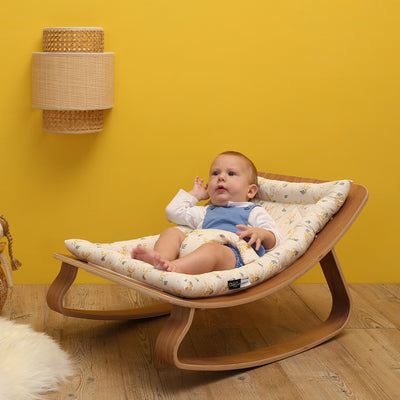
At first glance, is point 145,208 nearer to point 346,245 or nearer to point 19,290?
point 19,290

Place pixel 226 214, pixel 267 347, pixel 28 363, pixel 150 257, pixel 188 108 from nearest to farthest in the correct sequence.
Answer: pixel 28 363, pixel 150 257, pixel 267 347, pixel 226 214, pixel 188 108

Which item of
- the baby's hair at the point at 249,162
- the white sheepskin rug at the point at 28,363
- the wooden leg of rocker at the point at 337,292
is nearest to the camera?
the white sheepskin rug at the point at 28,363

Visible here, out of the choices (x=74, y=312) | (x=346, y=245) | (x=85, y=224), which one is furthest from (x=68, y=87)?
(x=346, y=245)

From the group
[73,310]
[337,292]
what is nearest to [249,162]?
[337,292]

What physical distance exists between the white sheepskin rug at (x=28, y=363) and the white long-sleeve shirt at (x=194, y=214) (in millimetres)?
738

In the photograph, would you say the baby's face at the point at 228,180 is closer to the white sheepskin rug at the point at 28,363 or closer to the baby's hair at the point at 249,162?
the baby's hair at the point at 249,162

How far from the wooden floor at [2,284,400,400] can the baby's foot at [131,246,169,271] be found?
0.38 m

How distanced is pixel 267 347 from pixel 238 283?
0.37 meters

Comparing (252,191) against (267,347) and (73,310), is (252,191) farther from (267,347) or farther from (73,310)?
(73,310)

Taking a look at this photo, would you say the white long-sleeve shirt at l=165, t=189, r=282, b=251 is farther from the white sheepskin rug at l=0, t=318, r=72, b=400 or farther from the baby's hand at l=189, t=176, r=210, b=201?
the white sheepskin rug at l=0, t=318, r=72, b=400

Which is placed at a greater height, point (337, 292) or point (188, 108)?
point (188, 108)

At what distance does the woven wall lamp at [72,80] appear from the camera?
106 inches

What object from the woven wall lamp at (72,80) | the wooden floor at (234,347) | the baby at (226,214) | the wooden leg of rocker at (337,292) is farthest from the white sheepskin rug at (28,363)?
the wooden leg of rocker at (337,292)

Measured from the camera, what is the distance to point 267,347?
94.5 inches
